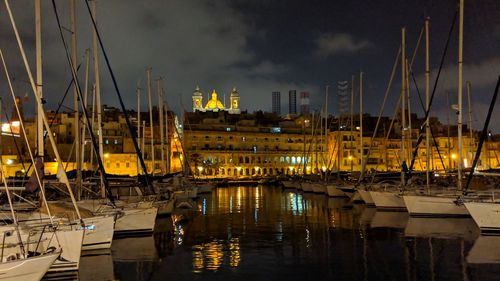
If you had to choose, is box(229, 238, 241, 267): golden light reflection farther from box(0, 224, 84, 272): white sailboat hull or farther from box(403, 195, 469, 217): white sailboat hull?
box(403, 195, 469, 217): white sailboat hull

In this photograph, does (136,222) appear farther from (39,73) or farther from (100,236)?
(39,73)

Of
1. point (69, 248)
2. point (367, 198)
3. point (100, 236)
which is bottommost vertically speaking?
point (367, 198)

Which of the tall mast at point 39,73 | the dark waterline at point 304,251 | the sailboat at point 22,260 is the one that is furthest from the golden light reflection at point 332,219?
the sailboat at point 22,260

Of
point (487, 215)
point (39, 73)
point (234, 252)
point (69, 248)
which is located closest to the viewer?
point (69, 248)

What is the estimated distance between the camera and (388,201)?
4241cm

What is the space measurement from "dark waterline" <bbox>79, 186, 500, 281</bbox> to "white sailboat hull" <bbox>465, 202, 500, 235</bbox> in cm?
91

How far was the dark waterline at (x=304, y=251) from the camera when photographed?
19672mm

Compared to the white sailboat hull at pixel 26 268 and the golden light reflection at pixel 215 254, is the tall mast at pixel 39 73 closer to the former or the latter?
the white sailboat hull at pixel 26 268

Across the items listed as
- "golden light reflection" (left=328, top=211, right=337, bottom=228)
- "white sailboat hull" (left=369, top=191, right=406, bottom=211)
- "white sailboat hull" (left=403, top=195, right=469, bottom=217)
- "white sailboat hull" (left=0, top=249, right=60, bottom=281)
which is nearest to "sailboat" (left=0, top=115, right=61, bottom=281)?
"white sailboat hull" (left=0, top=249, right=60, bottom=281)

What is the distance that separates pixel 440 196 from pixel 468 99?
100 feet

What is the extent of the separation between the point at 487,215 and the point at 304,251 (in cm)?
1103

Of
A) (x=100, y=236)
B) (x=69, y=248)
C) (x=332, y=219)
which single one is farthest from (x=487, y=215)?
(x=69, y=248)

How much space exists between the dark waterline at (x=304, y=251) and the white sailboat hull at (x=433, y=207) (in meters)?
0.99

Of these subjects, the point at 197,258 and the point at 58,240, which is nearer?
the point at 58,240
